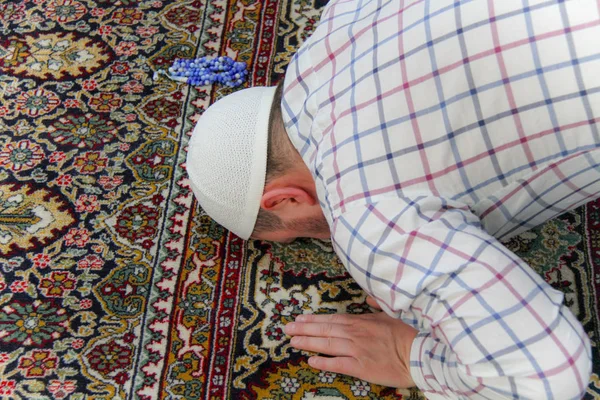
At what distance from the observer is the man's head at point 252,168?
1053 millimetres

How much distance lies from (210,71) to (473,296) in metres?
1.04

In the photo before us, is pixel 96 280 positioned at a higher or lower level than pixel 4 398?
higher

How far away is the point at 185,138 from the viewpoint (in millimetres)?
1497

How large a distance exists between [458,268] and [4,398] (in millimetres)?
903

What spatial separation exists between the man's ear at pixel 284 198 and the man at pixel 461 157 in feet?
0.43

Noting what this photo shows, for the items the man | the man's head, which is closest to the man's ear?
the man's head

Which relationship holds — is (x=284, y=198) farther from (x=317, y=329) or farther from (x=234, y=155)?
(x=317, y=329)

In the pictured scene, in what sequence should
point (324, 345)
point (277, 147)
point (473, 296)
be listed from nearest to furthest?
point (473, 296) → point (277, 147) → point (324, 345)

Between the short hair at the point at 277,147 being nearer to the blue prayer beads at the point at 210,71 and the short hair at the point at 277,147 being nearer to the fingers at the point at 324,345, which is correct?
the fingers at the point at 324,345

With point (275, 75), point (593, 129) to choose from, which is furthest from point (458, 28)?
point (275, 75)

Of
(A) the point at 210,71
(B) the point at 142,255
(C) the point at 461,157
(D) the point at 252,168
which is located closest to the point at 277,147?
(D) the point at 252,168

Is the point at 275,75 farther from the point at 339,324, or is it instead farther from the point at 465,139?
the point at 465,139

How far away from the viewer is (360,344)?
113 centimetres

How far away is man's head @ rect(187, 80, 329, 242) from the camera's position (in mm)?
1053
